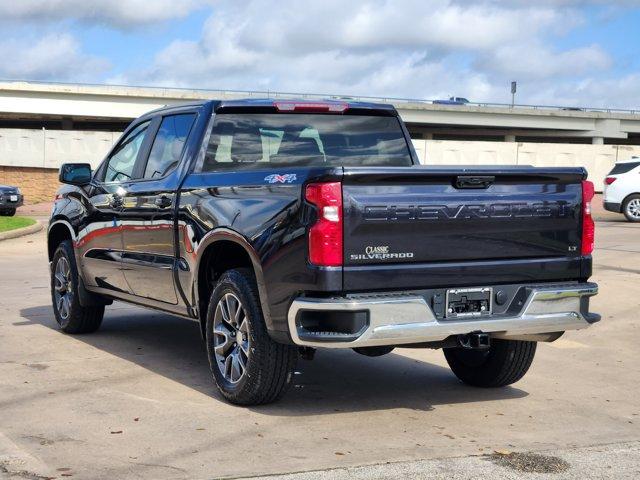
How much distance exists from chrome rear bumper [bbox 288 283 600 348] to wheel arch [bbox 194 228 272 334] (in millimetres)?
416

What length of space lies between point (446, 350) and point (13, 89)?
198 feet

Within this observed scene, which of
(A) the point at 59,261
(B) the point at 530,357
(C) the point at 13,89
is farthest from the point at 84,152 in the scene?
(B) the point at 530,357

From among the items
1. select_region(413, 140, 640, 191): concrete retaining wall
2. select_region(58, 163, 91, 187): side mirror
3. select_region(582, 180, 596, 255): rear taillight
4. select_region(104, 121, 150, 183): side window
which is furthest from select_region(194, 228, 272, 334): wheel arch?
select_region(413, 140, 640, 191): concrete retaining wall

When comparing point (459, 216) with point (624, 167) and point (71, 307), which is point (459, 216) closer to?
point (71, 307)

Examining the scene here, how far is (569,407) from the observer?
6.75 meters

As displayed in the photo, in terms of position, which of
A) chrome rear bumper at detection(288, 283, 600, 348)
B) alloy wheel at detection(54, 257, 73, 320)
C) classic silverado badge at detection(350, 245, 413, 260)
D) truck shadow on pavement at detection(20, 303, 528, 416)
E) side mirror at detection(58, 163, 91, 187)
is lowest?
truck shadow on pavement at detection(20, 303, 528, 416)

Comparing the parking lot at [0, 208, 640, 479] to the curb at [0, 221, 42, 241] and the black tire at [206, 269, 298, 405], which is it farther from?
the curb at [0, 221, 42, 241]

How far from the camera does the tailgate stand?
5738 mm

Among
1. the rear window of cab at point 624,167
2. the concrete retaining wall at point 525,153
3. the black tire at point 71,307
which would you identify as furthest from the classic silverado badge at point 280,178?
the concrete retaining wall at point 525,153

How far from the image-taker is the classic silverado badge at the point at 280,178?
5.95 metres

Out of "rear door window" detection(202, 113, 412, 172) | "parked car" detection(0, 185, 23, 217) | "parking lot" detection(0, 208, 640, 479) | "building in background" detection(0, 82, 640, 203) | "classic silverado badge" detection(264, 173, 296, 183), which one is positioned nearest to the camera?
"parking lot" detection(0, 208, 640, 479)

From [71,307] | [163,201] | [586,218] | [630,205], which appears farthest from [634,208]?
[163,201]

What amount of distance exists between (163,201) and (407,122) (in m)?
69.2

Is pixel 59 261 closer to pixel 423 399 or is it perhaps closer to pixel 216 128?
pixel 216 128
